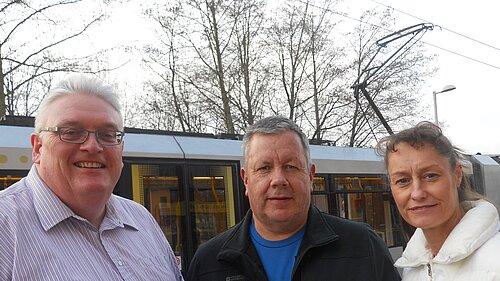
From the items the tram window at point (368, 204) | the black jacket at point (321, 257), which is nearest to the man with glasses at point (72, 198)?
the black jacket at point (321, 257)

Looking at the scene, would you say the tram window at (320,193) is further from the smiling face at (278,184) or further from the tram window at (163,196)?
the smiling face at (278,184)

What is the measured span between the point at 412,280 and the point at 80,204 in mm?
1513

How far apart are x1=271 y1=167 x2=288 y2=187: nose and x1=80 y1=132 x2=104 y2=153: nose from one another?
32.3 inches

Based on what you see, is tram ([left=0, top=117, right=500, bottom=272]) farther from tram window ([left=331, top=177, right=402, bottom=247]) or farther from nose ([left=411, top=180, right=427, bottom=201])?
nose ([left=411, top=180, right=427, bottom=201])

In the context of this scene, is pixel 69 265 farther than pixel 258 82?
No

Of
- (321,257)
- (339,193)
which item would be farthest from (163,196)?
(321,257)

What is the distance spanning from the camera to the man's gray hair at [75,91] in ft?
7.56

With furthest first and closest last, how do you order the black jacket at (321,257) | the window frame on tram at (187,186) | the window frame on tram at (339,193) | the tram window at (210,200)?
the window frame on tram at (339,193) → the tram window at (210,200) → the window frame on tram at (187,186) → the black jacket at (321,257)

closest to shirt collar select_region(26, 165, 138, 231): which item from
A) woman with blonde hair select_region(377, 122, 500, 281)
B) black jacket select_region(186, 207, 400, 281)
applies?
black jacket select_region(186, 207, 400, 281)

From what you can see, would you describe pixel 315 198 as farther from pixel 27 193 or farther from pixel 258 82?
pixel 258 82

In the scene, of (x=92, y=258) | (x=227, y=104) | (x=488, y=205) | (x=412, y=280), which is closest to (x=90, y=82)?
(x=92, y=258)

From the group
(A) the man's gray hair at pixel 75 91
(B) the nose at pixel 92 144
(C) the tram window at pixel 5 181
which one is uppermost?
(A) the man's gray hair at pixel 75 91

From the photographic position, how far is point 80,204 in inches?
89.4

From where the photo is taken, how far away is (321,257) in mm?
2566
